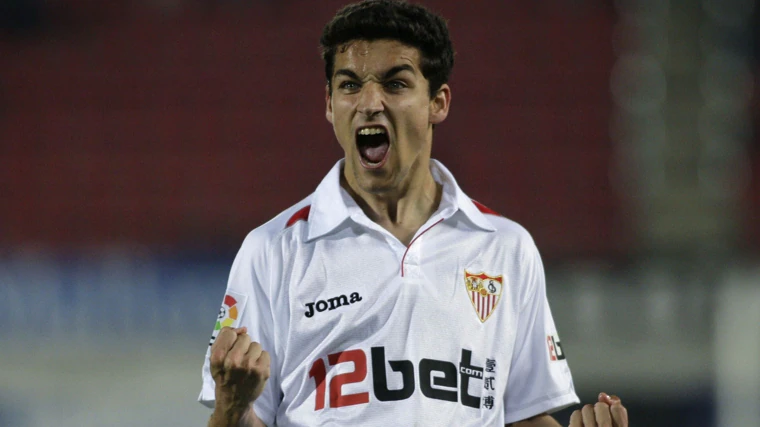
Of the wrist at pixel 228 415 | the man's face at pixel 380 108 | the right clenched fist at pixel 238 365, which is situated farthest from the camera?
the man's face at pixel 380 108

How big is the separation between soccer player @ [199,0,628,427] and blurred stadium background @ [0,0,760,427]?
3.00m

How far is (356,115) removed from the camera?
2127mm

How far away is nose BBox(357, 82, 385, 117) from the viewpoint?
2.11 meters

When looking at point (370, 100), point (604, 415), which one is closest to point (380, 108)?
point (370, 100)

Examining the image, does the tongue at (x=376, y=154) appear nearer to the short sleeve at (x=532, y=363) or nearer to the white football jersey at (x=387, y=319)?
the white football jersey at (x=387, y=319)

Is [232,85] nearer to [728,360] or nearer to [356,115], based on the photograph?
[728,360]

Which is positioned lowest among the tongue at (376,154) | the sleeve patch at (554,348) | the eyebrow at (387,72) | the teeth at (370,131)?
the sleeve patch at (554,348)

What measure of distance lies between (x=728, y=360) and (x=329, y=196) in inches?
153

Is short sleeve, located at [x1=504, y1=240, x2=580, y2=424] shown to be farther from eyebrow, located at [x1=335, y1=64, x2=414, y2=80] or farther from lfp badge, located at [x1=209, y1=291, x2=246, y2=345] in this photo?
lfp badge, located at [x1=209, y1=291, x2=246, y2=345]

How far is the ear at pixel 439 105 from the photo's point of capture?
229 cm

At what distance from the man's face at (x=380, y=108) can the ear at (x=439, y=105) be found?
0.05 m

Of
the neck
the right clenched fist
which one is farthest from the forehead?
the right clenched fist

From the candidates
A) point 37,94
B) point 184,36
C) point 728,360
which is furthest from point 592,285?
point 37,94

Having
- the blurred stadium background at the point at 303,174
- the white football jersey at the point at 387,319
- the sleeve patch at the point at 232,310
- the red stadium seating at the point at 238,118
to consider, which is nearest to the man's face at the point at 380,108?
the white football jersey at the point at 387,319
